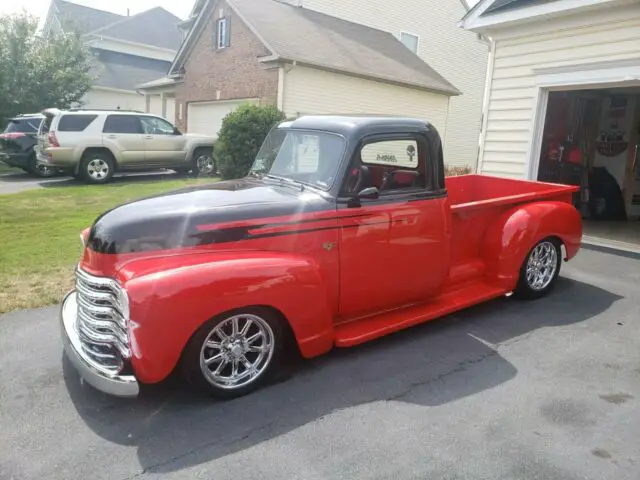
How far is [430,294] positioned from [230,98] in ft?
49.6

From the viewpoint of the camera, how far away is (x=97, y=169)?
1381 cm

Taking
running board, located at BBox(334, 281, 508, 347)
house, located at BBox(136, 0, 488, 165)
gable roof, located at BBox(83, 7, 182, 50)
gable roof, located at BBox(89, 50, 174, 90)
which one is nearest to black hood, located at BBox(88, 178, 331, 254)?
running board, located at BBox(334, 281, 508, 347)

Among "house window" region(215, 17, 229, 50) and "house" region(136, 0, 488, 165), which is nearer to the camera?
"house" region(136, 0, 488, 165)

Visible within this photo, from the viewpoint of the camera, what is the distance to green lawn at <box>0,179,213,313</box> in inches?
215

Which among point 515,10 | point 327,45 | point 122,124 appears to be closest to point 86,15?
point 327,45

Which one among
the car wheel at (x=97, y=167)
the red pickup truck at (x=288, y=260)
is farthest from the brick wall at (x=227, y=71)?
the red pickup truck at (x=288, y=260)

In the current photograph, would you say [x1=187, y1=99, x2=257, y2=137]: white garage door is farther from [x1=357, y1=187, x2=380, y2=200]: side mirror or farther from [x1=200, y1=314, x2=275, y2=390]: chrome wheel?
[x1=200, y1=314, x2=275, y2=390]: chrome wheel

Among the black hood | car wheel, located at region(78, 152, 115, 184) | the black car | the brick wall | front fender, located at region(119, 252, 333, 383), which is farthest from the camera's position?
the brick wall

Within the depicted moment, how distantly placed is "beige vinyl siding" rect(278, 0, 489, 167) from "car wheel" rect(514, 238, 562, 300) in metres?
17.8

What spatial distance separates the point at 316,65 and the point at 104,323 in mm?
13901

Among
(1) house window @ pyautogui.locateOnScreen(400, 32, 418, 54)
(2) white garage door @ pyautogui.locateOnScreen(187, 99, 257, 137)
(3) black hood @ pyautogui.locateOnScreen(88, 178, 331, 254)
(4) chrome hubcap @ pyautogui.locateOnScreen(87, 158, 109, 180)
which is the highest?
(1) house window @ pyautogui.locateOnScreen(400, 32, 418, 54)

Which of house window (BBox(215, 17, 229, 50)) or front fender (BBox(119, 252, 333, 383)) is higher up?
house window (BBox(215, 17, 229, 50))

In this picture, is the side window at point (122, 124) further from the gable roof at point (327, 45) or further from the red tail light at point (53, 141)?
the gable roof at point (327, 45)

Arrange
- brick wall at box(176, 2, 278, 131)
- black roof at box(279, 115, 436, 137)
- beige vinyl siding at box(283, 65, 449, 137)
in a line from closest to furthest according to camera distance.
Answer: black roof at box(279, 115, 436, 137) → beige vinyl siding at box(283, 65, 449, 137) → brick wall at box(176, 2, 278, 131)
